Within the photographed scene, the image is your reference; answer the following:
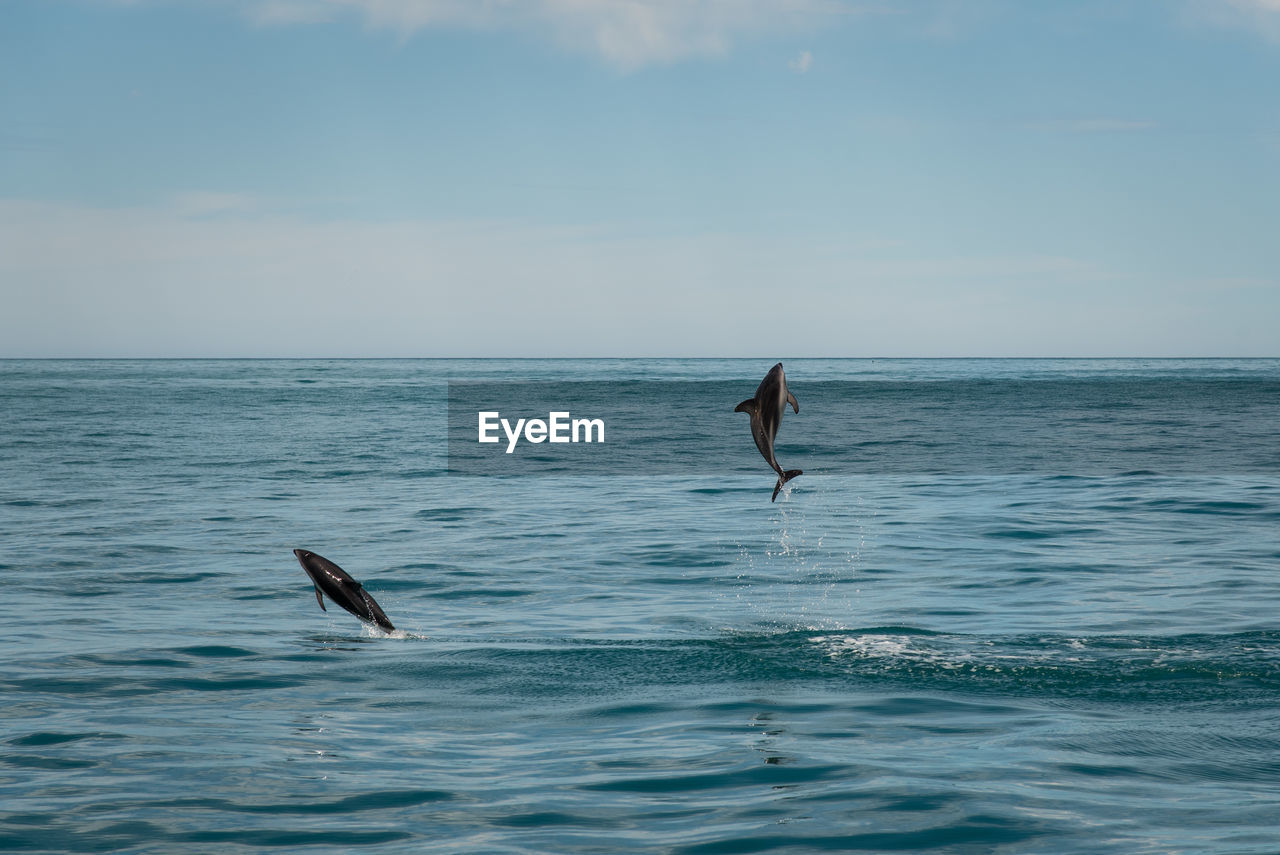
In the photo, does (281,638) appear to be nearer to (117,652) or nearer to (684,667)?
(117,652)

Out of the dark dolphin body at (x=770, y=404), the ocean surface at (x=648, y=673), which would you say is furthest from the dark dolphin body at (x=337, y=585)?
the dark dolphin body at (x=770, y=404)

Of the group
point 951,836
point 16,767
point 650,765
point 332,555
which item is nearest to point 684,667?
point 650,765

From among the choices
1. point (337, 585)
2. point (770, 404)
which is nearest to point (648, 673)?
point (770, 404)

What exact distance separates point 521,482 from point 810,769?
67.9ft

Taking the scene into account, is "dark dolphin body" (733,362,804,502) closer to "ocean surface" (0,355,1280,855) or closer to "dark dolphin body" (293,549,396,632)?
"ocean surface" (0,355,1280,855)

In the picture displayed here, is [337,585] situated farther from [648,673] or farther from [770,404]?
[770,404]

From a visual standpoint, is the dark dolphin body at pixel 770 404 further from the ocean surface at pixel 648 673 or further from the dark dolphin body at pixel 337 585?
the dark dolphin body at pixel 337 585

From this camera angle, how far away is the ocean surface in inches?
245

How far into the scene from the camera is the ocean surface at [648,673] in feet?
20.4

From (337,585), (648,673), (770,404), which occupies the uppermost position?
(770,404)

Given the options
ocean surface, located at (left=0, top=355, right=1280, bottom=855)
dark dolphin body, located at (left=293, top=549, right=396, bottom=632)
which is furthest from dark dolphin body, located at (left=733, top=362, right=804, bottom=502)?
dark dolphin body, located at (left=293, top=549, right=396, bottom=632)

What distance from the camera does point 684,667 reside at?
9.67 metres

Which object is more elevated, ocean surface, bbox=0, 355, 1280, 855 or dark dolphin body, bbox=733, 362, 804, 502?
dark dolphin body, bbox=733, 362, 804, 502

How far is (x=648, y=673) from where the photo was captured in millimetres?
9453
